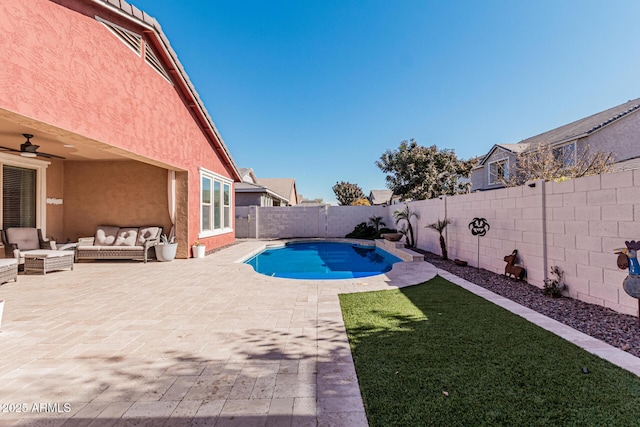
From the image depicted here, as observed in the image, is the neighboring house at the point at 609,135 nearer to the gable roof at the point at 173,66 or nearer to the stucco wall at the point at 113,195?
the gable roof at the point at 173,66

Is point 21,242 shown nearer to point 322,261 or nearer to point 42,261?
point 42,261

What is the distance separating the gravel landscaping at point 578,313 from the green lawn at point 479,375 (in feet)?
2.11

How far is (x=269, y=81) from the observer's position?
1631 centimetres

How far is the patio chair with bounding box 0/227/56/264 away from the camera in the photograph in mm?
7539

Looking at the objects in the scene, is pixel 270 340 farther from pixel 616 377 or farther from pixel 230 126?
pixel 230 126

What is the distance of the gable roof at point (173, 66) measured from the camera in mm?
6613

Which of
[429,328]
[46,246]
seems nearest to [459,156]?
[429,328]

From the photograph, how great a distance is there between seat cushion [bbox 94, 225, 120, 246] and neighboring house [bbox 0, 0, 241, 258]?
43cm

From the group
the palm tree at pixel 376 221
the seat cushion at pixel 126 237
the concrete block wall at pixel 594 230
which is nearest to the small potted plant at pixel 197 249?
the seat cushion at pixel 126 237

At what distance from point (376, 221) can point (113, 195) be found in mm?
13089

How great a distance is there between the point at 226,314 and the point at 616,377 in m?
4.68

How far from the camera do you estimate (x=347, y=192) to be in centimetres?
4934

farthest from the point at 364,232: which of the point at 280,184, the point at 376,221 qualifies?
the point at 280,184

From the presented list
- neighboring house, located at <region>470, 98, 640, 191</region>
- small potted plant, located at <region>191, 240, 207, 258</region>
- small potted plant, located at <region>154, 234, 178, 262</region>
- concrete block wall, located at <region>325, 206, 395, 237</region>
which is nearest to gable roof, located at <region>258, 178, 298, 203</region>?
concrete block wall, located at <region>325, 206, 395, 237</region>
